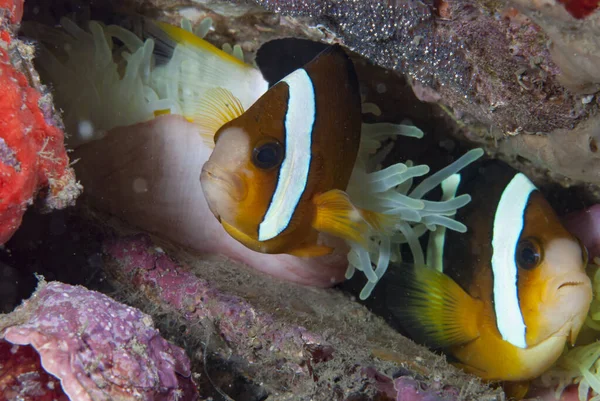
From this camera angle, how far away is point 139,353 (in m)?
1.00

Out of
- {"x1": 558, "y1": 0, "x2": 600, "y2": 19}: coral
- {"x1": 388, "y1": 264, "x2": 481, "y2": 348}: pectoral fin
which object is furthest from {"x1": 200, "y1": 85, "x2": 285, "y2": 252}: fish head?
{"x1": 388, "y1": 264, "x2": 481, "y2": 348}: pectoral fin

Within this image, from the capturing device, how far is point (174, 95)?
6.51ft

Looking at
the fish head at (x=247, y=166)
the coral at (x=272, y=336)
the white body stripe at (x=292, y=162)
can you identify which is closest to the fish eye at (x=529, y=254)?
the coral at (x=272, y=336)

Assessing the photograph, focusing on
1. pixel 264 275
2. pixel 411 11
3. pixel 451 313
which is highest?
pixel 411 11

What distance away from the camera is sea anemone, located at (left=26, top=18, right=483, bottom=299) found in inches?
74.6

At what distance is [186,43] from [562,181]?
1733mm

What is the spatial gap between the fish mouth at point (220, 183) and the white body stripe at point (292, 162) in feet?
0.39

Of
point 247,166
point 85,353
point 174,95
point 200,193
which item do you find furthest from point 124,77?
point 85,353

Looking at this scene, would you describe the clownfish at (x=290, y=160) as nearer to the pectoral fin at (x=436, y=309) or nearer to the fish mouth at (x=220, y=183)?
the fish mouth at (x=220, y=183)

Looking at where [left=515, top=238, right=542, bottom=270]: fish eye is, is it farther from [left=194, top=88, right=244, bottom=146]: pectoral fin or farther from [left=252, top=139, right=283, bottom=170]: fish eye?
[left=194, top=88, right=244, bottom=146]: pectoral fin

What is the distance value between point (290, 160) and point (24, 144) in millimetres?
667

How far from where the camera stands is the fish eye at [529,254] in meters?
1.74

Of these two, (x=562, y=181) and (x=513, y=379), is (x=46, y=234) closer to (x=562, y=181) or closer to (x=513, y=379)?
(x=513, y=379)

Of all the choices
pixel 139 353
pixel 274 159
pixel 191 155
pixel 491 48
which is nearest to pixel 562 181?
pixel 491 48
